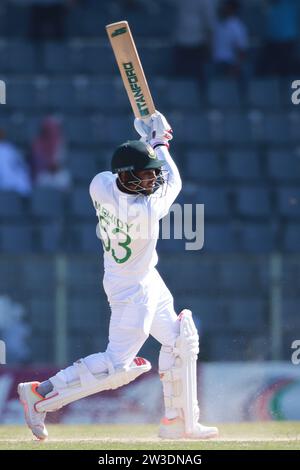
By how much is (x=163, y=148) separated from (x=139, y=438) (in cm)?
165

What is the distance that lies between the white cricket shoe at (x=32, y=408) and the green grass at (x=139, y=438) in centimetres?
7

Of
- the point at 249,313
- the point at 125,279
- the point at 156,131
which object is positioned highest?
the point at 156,131

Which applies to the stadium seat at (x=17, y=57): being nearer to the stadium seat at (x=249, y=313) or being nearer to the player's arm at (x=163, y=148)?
the stadium seat at (x=249, y=313)

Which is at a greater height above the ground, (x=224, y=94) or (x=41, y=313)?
(x=224, y=94)

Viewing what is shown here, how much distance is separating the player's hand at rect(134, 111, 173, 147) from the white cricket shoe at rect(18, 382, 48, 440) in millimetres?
1536

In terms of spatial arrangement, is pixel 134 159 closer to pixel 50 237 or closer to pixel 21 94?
pixel 50 237

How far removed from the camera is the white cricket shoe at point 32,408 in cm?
746

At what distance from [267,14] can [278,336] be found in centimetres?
554

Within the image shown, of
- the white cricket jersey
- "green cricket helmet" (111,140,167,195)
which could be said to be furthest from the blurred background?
"green cricket helmet" (111,140,167,195)

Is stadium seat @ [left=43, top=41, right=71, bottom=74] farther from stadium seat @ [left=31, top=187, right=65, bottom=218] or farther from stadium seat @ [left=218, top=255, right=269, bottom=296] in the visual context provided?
stadium seat @ [left=218, top=255, right=269, bottom=296]

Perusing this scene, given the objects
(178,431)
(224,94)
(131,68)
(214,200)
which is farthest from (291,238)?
(178,431)

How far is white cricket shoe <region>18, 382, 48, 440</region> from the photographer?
24.5 feet

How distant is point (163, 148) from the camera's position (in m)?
7.82
